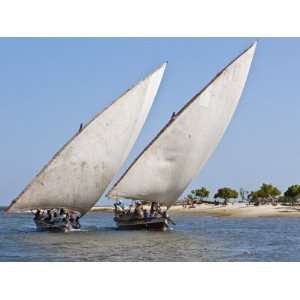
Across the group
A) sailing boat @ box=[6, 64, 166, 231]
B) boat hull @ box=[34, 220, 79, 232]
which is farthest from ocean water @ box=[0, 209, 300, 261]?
sailing boat @ box=[6, 64, 166, 231]

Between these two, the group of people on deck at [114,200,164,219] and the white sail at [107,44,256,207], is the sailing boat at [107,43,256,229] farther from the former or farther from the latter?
the group of people on deck at [114,200,164,219]

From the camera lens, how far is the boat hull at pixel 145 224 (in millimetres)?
28219

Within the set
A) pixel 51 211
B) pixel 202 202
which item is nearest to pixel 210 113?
pixel 51 211

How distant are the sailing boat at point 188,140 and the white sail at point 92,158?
0.92m

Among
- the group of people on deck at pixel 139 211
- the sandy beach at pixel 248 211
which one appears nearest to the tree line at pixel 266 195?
the sandy beach at pixel 248 211

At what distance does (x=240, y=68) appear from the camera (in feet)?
80.9

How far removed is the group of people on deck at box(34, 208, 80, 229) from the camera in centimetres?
2697

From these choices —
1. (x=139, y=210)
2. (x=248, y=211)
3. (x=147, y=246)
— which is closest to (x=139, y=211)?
(x=139, y=210)

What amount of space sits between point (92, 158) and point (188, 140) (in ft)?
11.3

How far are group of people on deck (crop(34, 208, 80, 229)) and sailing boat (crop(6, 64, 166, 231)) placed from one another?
1.5 inches

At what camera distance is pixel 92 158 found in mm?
25672

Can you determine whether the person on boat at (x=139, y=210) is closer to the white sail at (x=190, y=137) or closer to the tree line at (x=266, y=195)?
the white sail at (x=190, y=137)

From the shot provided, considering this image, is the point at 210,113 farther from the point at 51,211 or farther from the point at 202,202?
the point at 202,202
